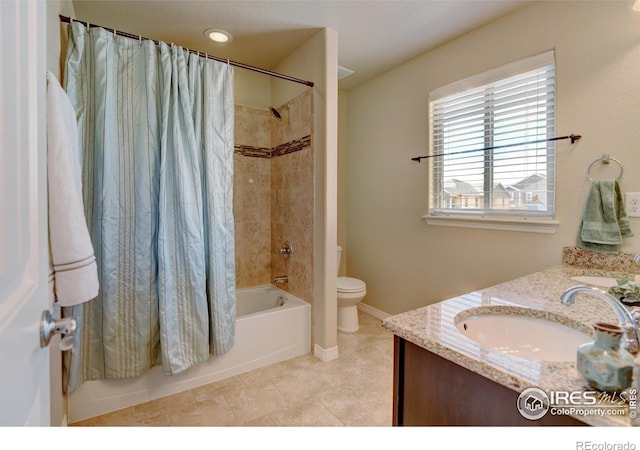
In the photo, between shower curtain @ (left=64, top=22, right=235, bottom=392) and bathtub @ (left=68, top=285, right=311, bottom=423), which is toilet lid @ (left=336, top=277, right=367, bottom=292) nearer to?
bathtub @ (left=68, top=285, right=311, bottom=423)

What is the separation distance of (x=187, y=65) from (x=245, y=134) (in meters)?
0.95

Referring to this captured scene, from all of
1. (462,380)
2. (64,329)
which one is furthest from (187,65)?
(462,380)

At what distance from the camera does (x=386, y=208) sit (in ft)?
9.62

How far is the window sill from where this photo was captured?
1.83 meters

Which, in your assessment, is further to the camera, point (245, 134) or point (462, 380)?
point (245, 134)

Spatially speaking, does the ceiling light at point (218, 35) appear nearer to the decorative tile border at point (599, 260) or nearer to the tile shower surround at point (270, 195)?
the tile shower surround at point (270, 195)

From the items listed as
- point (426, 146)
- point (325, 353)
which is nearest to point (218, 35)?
point (426, 146)

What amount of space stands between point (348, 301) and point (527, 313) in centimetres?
172

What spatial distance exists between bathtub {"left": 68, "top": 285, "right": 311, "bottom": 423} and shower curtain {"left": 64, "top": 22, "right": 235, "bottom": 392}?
0.11 m

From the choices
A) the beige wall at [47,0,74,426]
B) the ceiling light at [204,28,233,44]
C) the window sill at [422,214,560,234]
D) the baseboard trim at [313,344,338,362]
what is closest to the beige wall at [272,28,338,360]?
the baseboard trim at [313,344,338,362]

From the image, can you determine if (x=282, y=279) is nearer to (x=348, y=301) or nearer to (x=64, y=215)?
(x=348, y=301)

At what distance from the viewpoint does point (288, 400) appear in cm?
175

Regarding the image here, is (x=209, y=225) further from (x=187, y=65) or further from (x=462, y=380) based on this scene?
(x=462, y=380)

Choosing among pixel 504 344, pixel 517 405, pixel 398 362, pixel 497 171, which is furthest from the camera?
pixel 497 171
